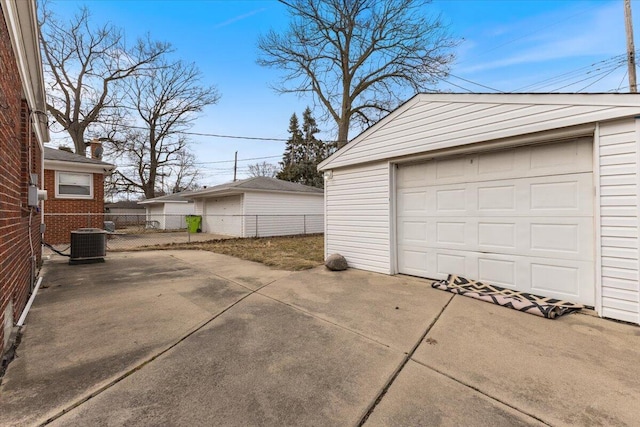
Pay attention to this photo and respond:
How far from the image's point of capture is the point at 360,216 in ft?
20.6

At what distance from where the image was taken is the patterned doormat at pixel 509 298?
3541 millimetres

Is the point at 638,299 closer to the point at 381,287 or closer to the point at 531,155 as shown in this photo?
the point at 531,155

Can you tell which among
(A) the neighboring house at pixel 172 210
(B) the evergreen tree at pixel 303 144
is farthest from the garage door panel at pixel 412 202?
(B) the evergreen tree at pixel 303 144

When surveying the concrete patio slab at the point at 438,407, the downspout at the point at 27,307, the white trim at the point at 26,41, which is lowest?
the concrete patio slab at the point at 438,407

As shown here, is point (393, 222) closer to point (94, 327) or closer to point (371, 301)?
point (371, 301)

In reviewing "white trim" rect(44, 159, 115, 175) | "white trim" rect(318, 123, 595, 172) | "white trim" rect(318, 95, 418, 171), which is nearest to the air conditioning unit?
"white trim" rect(44, 159, 115, 175)

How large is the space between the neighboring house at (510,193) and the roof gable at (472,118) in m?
0.02

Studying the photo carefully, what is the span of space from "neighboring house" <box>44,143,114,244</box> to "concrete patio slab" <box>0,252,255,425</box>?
18.7 feet

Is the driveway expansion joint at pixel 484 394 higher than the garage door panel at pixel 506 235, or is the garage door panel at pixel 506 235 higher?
the garage door panel at pixel 506 235

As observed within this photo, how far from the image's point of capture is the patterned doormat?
3541 mm

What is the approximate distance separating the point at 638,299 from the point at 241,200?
528 inches

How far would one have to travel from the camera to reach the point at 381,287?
4.84m

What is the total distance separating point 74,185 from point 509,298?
14375 mm

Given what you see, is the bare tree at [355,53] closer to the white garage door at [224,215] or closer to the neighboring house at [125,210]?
the white garage door at [224,215]
